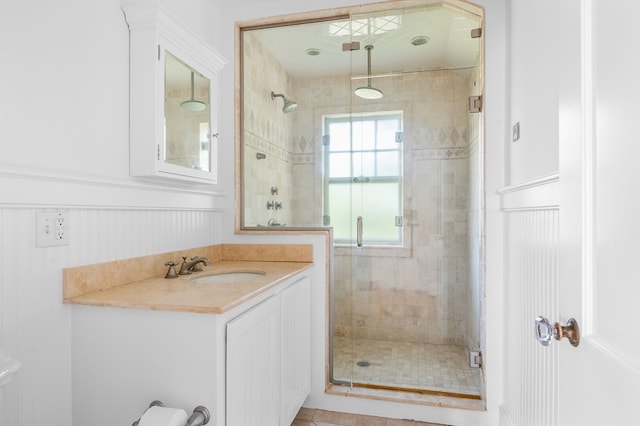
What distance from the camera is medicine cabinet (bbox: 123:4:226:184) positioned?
1.64 m

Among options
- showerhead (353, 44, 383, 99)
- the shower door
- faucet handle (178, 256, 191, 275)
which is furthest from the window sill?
faucet handle (178, 256, 191, 275)

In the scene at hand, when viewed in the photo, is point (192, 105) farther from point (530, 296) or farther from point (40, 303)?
point (530, 296)

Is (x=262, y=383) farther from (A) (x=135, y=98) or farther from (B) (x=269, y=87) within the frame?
(B) (x=269, y=87)

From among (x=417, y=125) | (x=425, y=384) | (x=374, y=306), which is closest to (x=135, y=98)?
(x=417, y=125)

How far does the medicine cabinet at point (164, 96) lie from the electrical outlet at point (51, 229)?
40 centimetres

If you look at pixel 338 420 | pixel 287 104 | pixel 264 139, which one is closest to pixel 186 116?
pixel 264 139

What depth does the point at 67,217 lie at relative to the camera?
1.35m

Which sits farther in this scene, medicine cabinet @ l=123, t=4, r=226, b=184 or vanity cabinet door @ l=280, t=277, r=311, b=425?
vanity cabinet door @ l=280, t=277, r=311, b=425

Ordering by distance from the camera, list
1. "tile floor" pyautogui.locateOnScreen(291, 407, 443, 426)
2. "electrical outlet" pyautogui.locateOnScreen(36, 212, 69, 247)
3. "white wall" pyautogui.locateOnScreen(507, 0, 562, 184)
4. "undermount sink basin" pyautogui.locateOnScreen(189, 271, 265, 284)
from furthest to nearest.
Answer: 1. "tile floor" pyautogui.locateOnScreen(291, 407, 443, 426)
2. "undermount sink basin" pyautogui.locateOnScreen(189, 271, 265, 284)
3. "white wall" pyautogui.locateOnScreen(507, 0, 562, 184)
4. "electrical outlet" pyautogui.locateOnScreen(36, 212, 69, 247)

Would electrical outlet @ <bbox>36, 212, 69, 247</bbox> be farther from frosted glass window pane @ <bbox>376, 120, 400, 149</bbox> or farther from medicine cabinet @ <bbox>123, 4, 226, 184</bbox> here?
frosted glass window pane @ <bbox>376, 120, 400, 149</bbox>

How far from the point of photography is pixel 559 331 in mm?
835

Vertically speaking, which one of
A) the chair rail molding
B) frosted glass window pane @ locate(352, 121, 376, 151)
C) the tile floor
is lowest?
the tile floor

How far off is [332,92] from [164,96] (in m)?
1.37

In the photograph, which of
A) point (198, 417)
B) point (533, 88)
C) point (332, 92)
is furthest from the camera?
point (332, 92)
